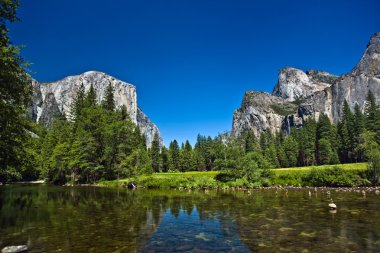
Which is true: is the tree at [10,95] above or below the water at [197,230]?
above

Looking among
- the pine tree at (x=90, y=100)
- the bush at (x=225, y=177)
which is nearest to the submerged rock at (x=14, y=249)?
the bush at (x=225, y=177)

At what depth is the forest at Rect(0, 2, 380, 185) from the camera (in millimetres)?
18250

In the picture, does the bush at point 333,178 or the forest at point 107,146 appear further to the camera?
the bush at point 333,178

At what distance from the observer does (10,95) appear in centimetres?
1795

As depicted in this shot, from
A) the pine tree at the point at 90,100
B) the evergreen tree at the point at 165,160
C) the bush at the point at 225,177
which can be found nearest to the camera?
the bush at the point at 225,177

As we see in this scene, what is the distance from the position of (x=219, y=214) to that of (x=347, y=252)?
11.8 meters

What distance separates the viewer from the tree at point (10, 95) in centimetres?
1664

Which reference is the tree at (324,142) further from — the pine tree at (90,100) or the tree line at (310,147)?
the pine tree at (90,100)

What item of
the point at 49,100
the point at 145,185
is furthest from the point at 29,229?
the point at 49,100

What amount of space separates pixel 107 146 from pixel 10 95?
50.2 m

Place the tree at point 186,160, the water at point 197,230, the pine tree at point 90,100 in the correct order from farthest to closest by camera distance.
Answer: the tree at point 186,160 < the pine tree at point 90,100 < the water at point 197,230

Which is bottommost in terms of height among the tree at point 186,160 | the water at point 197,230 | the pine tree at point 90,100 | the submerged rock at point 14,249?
the water at point 197,230

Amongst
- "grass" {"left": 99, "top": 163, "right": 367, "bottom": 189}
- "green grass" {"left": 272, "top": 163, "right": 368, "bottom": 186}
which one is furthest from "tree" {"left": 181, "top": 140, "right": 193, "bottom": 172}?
"green grass" {"left": 272, "top": 163, "right": 368, "bottom": 186}

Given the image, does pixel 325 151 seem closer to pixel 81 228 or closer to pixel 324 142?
pixel 324 142
